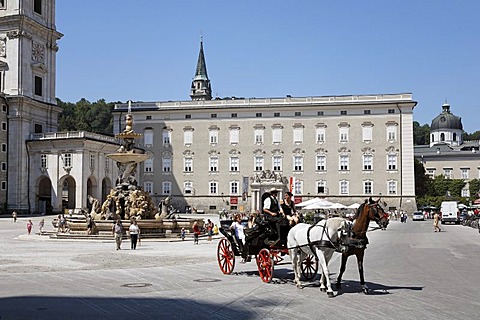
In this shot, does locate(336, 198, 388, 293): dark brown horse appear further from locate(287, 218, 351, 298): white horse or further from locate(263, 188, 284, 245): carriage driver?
locate(263, 188, 284, 245): carriage driver

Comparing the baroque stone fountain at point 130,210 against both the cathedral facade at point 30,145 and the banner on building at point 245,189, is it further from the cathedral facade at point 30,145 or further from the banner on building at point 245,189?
the banner on building at point 245,189

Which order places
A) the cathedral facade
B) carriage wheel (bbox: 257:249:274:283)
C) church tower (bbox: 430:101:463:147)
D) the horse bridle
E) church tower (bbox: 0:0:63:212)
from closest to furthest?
the horse bridle < carriage wheel (bbox: 257:249:274:283) < the cathedral facade < church tower (bbox: 0:0:63:212) < church tower (bbox: 430:101:463:147)

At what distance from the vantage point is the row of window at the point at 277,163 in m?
74.7

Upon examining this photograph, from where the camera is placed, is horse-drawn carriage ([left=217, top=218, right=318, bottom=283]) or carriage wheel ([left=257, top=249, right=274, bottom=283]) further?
horse-drawn carriage ([left=217, top=218, right=318, bottom=283])

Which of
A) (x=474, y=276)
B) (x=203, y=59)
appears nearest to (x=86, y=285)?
(x=474, y=276)

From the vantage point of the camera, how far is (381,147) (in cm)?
7412

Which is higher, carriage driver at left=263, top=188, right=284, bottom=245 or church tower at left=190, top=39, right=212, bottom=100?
church tower at left=190, top=39, right=212, bottom=100

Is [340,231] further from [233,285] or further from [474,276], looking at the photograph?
[474,276]

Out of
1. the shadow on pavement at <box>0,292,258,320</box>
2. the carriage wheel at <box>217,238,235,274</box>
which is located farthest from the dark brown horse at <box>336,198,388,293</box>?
the carriage wheel at <box>217,238,235,274</box>

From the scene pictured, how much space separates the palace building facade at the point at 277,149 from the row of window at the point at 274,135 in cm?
12

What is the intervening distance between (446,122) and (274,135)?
7371 centimetres

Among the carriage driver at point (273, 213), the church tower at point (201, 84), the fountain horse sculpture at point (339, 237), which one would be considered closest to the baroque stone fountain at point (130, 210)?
the carriage driver at point (273, 213)

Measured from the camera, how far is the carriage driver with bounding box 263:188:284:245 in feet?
49.3

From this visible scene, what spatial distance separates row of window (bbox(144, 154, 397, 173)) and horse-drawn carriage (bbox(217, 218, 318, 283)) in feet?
197
